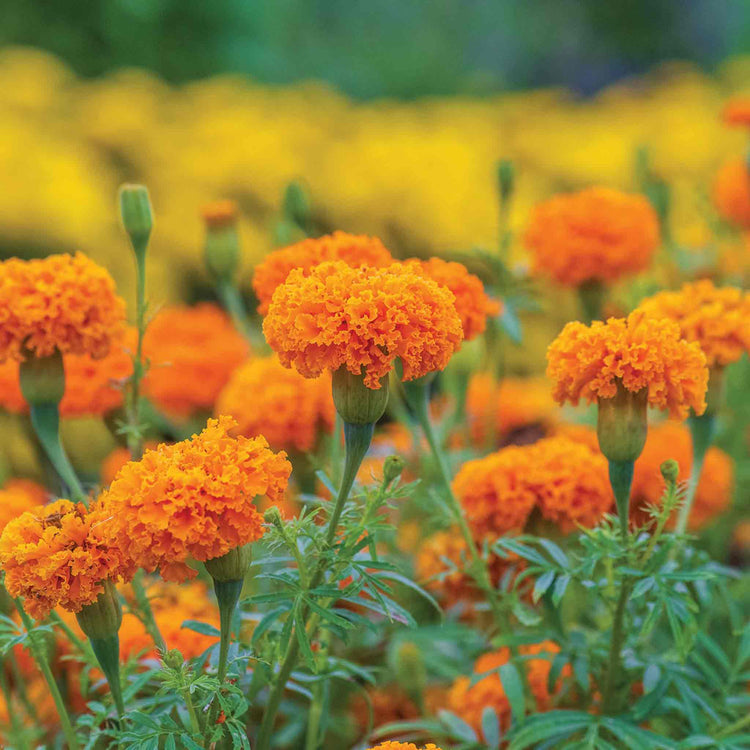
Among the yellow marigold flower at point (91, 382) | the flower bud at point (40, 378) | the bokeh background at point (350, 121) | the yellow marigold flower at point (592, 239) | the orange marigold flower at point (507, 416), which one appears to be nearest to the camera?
the flower bud at point (40, 378)

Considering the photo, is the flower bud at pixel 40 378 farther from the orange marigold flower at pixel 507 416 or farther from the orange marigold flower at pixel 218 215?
the orange marigold flower at pixel 507 416

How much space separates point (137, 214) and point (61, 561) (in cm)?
54

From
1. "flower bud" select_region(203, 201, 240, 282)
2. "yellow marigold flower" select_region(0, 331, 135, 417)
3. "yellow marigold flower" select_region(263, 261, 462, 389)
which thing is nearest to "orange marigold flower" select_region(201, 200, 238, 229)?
"flower bud" select_region(203, 201, 240, 282)

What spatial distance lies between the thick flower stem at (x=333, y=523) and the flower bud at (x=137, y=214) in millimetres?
459

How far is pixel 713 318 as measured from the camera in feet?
4.18

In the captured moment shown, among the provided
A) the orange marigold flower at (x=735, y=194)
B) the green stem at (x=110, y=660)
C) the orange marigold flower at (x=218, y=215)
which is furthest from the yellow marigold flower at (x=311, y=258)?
the orange marigold flower at (x=735, y=194)

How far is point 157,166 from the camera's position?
4.32 metres

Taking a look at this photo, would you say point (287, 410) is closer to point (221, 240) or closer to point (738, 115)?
point (221, 240)

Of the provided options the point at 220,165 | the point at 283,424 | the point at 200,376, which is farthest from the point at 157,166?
the point at 283,424

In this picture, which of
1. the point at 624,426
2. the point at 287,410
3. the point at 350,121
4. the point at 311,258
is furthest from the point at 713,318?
the point at 350,121

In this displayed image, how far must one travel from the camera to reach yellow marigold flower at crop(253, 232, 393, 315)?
1.15 meters

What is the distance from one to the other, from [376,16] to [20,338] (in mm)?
6611

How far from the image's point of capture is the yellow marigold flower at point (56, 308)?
3.91ft

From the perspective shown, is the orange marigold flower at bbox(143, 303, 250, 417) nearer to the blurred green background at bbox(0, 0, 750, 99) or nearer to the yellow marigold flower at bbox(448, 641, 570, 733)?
the yellow marigold flower at bbox(448, 641, 570, 733)
